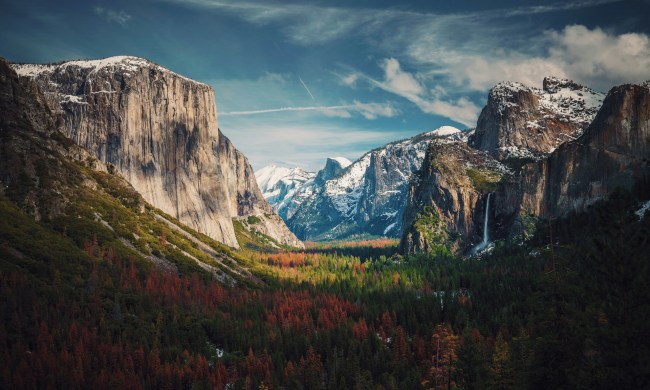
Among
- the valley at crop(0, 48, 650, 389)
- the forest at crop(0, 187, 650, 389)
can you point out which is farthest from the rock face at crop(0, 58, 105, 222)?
the forest at crop(0, 187, 650, 389)

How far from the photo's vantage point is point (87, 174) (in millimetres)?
182250

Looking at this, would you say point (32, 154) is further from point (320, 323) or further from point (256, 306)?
point (320, 323)

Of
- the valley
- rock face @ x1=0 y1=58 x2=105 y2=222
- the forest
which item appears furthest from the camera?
rock face @ x1=0 y1=58 x2=105 y2=222

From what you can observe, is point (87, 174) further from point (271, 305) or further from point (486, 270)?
point (486, 270)

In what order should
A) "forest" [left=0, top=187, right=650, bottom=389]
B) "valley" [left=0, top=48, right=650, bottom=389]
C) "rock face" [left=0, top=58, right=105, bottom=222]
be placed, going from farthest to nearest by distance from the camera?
"rock face" [left=0, top=58, right=105, bottom=222] → "valley" [left=0, top=48, right=650, bottom=389] → "forest" [left=0, top=187, right=650, bottom=389]

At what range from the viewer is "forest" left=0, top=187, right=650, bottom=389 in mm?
31609

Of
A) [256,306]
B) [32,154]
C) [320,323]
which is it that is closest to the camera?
[320,323]

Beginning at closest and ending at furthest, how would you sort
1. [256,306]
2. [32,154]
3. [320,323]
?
[320,323] → [256,306] → [32,154]

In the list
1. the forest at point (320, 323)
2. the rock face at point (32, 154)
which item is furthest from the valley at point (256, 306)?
the rock face at point (32, 154)

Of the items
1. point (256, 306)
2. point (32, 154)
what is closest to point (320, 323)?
point (256, 306)

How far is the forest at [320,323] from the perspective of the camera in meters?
31.6

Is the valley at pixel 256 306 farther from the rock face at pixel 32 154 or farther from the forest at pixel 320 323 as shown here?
the rock face at pixel 32 154

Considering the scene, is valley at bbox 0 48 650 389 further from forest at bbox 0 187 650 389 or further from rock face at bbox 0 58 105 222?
rock face at bbox 0 58 105 222

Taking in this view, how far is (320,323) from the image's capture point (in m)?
128
